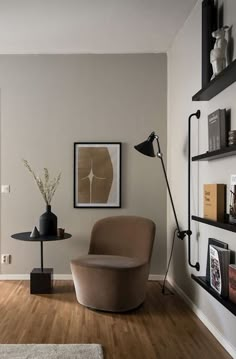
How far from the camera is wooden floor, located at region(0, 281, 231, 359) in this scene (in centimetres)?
275

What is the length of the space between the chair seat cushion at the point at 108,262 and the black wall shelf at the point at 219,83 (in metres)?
1.64

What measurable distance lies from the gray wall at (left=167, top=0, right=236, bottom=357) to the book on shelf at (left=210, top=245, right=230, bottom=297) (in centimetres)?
9

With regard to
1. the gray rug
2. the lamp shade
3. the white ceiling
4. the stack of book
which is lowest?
the gray rug

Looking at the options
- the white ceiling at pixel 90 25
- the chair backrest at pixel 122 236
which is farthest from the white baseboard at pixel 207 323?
the white ceiling at pixel 90 25

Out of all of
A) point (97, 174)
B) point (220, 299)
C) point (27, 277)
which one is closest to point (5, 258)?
point (27, 277)

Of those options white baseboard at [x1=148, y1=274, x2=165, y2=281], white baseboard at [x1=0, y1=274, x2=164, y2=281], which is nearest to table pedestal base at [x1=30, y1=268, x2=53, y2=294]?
white baseboard at [x1=0, y1=274, x2=164, y2=281]

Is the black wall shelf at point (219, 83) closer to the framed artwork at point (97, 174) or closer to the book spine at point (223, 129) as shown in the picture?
the book spine at point (223, 129)

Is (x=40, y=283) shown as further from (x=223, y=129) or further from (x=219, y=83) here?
(x=219, y=83)

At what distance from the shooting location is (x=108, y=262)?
3619mm

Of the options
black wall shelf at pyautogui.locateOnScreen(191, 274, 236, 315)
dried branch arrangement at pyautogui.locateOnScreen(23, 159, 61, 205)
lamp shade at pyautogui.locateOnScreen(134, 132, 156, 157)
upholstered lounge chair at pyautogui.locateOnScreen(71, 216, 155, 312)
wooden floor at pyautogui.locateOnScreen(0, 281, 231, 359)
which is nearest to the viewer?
black wall shelf at pyautogui.locateOnScreen(191, 274, 236, 315)

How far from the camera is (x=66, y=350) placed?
8.69ft

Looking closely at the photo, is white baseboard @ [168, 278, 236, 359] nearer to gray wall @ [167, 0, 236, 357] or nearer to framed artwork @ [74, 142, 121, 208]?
gray wall @ [167, 0, 236, 357]

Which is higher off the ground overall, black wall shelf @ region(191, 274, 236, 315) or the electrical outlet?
black wall shelf @ region(191, 274, 236, 315)

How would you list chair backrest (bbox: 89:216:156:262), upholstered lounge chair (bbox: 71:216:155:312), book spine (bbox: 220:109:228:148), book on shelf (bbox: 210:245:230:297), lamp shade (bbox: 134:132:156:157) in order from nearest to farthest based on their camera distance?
1. book on shelf (bbox: 210:245:230:297)
2. book spine (bbox: 220:109:228:148)
3. upholstered lounge chair (bbox: 71:216:155:312)
4. lamp shade (bbox: 134:132:156:157)
5. chair backrest (bbox: 89:216:156:262)
